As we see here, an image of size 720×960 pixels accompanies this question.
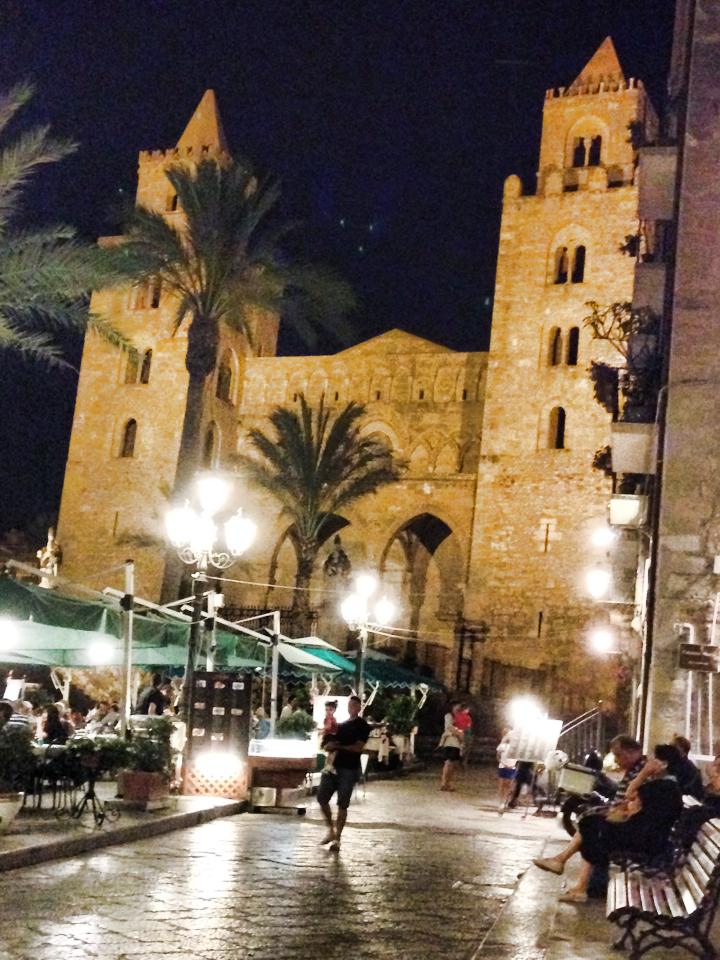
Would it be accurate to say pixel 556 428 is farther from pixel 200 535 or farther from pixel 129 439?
pixel 200 535

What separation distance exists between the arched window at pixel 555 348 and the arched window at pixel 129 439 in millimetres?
12606

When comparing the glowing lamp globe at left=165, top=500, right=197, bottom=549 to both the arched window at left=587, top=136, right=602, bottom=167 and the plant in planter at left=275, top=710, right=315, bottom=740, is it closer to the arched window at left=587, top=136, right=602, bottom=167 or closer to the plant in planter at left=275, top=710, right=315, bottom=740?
the plant in planter at left=275, top=710, right=315, bottom=740

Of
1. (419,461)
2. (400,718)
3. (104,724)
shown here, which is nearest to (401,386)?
(419,461)

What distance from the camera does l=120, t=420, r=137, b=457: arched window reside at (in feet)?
111

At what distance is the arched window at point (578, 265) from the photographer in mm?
30766

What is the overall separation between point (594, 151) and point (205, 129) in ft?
41.2

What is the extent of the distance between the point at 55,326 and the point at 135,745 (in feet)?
15.8

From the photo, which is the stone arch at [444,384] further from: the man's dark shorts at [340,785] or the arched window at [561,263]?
the man's dark shorts at [340,785]

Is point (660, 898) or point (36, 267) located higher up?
point (36, 267)

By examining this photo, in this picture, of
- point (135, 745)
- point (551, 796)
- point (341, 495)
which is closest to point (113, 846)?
point (135, 745)

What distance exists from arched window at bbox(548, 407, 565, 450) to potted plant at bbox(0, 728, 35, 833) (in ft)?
77.3

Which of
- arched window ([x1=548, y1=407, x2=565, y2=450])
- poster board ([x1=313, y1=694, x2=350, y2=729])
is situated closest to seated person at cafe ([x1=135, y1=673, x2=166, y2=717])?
poster board ([x1=313, y1=694, x2=350, y2=729])

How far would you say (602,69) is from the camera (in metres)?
32.6

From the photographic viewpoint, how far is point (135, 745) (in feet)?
31.6
